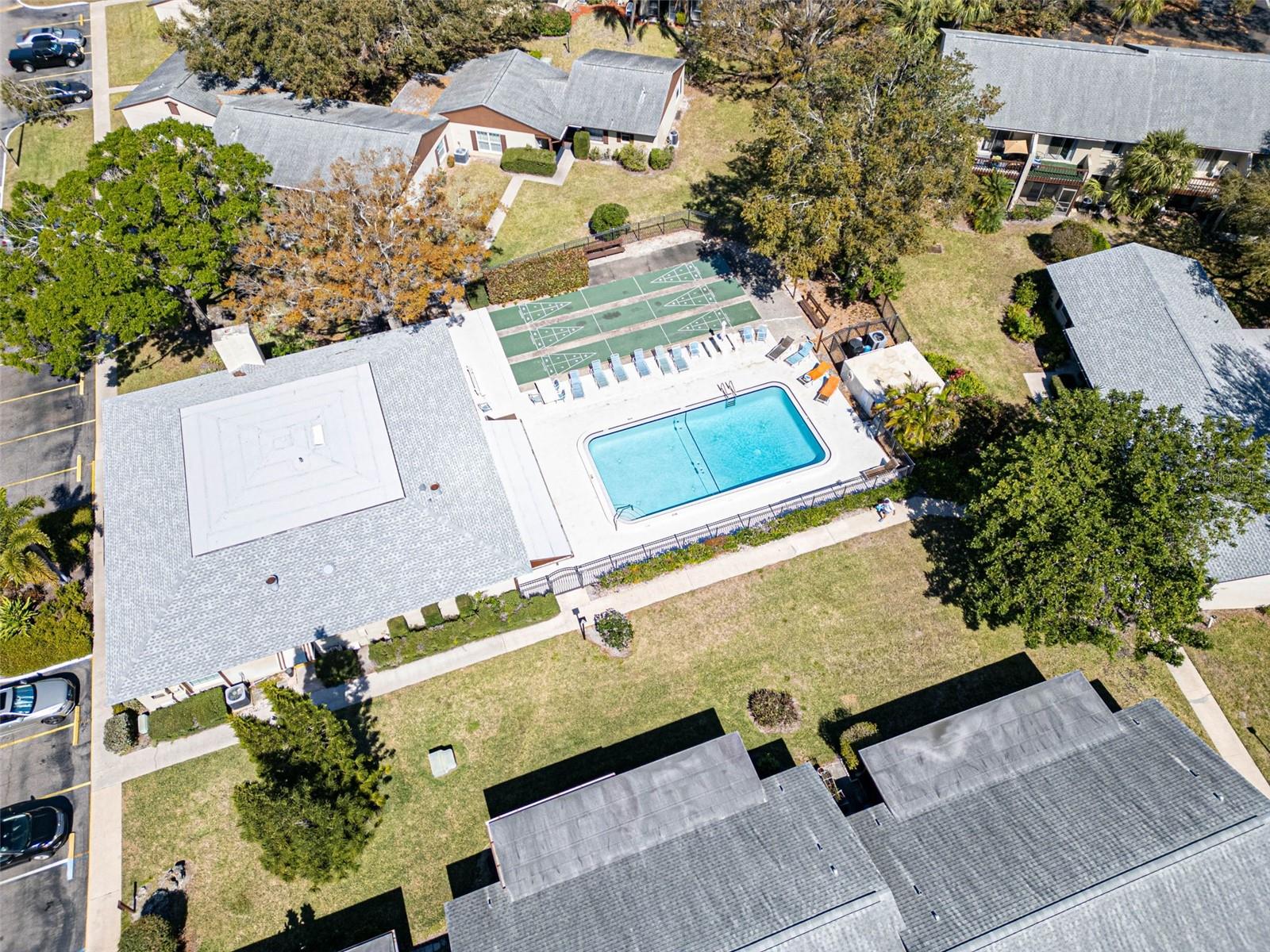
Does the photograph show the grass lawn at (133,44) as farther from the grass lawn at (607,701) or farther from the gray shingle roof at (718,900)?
the gray shingle roof at (718,900)

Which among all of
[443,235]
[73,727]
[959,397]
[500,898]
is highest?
[443,235]

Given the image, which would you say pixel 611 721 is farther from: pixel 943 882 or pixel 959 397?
pixel 959 397

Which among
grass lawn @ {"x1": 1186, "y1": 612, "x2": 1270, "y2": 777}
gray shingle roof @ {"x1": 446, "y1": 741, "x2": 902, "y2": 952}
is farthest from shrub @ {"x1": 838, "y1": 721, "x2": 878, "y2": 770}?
grass lawn @ {"x1": 1186, "y1": 612, "x2": 1270, "y2": 777}

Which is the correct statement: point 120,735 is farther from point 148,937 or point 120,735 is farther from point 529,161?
point 529,161

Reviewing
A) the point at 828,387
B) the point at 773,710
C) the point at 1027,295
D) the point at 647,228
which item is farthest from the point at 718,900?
the point at 647,228

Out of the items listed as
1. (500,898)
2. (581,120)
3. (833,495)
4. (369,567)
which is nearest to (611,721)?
(500,898)

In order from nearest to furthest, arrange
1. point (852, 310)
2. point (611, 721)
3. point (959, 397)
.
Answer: point (611, 721) → point (959, 397) → point (852, 310)

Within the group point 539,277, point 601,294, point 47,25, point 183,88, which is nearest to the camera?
point 539,277

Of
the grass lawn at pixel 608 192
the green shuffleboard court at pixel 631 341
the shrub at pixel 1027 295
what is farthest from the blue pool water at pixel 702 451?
the grass lawn at pixel 608 192
